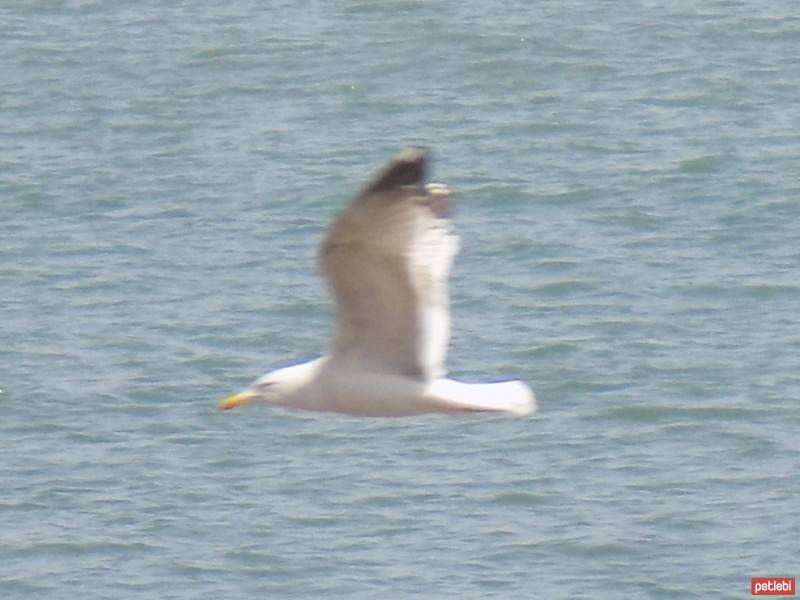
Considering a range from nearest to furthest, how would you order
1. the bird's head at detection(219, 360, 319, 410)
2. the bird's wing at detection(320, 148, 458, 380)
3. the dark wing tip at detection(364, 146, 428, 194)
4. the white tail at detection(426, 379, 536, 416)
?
the dark wing tip at detection(364, 146, 428, 194), the bird's wing at detection(320, 148, 458, 380), the white tail at detection(426, 379, 536, 416), the bird's head at detection(219, 360, 319, 410)

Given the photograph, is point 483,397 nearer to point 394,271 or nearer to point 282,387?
point 394,271

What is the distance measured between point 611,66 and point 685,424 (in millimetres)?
11189

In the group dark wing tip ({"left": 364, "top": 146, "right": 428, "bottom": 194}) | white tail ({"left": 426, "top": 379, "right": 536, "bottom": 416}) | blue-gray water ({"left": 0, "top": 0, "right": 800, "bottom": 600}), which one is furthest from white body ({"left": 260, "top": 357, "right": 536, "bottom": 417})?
blue-gray water ({"left": 0, "top": 0, "right": 800, "bottom": 600})

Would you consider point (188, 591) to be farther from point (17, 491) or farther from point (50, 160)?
point (50, 160)

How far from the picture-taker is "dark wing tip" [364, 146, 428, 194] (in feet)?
26.5

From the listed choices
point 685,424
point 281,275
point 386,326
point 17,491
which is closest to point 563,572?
point 685,424

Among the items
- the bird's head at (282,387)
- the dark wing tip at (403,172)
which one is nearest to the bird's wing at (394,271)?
the dark wing tip at (403,172)

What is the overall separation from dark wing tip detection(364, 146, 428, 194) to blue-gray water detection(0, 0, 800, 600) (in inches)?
418

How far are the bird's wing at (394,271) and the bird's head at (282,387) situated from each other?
317 mm

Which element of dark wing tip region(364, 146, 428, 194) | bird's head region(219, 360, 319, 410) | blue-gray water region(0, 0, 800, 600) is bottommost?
blue-gray water region(0, 0, 800, 600)

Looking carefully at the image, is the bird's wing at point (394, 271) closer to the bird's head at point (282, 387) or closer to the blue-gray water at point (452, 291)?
the bird's head at point (282, 387)

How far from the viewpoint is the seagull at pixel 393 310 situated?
27.4 ft

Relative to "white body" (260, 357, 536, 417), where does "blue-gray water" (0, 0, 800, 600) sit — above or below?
below

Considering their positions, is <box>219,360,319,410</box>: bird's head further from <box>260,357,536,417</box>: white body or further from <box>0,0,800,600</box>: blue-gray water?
<box>0,0,800,600</box>: blue-gray water
